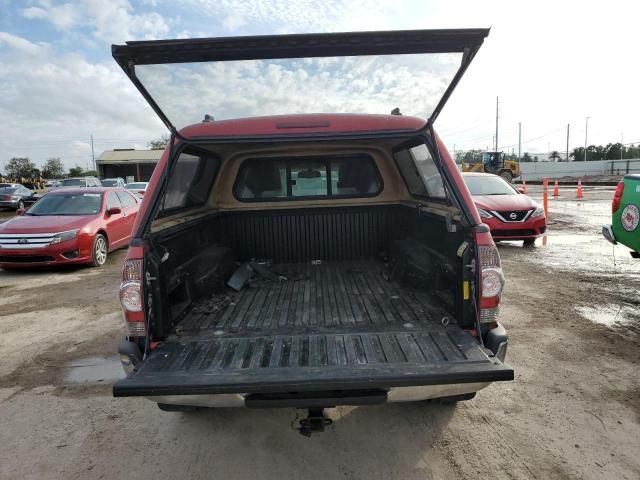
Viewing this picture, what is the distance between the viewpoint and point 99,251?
8.46 m

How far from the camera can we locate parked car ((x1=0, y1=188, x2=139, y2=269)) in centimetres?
775

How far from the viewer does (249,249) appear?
4.94m

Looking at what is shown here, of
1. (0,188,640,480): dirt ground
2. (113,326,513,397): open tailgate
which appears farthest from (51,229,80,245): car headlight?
(113,326,513,397): open tailgate

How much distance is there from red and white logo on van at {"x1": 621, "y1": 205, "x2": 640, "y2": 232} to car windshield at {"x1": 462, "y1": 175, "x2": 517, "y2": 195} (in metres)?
4.70

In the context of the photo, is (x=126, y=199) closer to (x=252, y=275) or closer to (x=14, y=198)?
(x=252, y=275)

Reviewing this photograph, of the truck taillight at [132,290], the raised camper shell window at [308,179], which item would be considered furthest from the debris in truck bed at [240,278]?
the truck taillight at [132,290]

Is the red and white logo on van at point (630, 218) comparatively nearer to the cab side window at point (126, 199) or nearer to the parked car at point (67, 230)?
the parked car at point (67, 230)

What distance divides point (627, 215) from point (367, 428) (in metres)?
4.16

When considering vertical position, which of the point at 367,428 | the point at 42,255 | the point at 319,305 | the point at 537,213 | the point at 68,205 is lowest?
the point at 367,428

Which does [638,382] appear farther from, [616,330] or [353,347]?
[353,347]

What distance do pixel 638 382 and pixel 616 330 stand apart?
4.00 ft

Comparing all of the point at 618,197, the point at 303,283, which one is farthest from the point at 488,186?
the point at 303,283

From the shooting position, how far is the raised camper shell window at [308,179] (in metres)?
4.80

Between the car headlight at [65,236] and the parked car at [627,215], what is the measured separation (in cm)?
856
